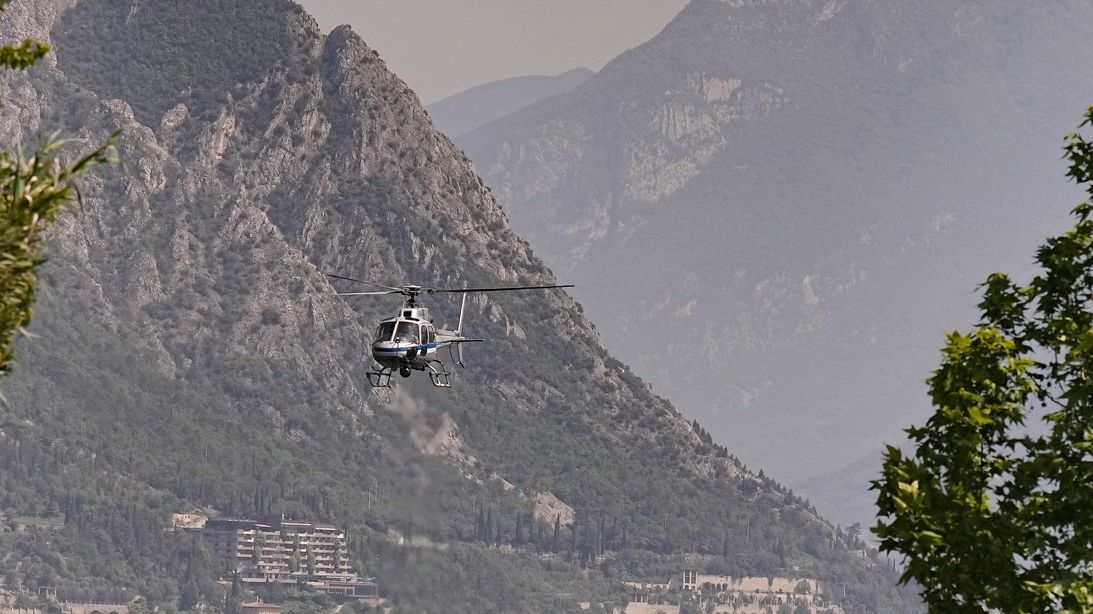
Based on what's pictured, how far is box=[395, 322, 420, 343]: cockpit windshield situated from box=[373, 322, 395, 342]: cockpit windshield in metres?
0.44

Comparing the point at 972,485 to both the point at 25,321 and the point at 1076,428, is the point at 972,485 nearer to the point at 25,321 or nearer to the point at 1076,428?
the point at 1076,428

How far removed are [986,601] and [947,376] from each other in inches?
182

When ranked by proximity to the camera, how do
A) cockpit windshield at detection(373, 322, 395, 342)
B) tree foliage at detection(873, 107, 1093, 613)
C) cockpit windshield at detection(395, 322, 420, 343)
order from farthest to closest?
cockpit windshield at detection(373, 322, 395, 342)
cockpit windshield at detection(395, 322, 420, 343)
tree foliage at detection(873, 107, 1093, 613)

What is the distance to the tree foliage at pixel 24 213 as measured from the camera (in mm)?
37719

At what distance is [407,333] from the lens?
128 metres

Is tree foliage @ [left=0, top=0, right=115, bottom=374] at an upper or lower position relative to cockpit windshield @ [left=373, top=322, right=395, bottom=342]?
lower

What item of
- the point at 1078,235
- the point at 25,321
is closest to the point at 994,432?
the point at 1078,235

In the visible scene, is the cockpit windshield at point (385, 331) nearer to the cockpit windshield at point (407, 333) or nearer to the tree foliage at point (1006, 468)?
the cockpit windshield at point (407, 333)

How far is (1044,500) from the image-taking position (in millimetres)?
47312

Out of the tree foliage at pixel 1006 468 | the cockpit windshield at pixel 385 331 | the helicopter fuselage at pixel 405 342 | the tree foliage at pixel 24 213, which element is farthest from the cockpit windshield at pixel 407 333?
the tree foliage at pixel 24 213

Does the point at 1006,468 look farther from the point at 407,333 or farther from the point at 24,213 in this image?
the point at 407,333

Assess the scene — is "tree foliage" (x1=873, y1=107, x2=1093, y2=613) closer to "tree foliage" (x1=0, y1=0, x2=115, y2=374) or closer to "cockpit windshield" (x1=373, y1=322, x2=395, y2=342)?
"tree foliage" (x1=0, y1=0, x2=115, y2=374)

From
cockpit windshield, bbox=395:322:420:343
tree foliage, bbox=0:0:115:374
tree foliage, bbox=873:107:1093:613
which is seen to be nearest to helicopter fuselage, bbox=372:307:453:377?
cockpit windshield, bbox=395:322:420:343

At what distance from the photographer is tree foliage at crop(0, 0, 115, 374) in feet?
124
